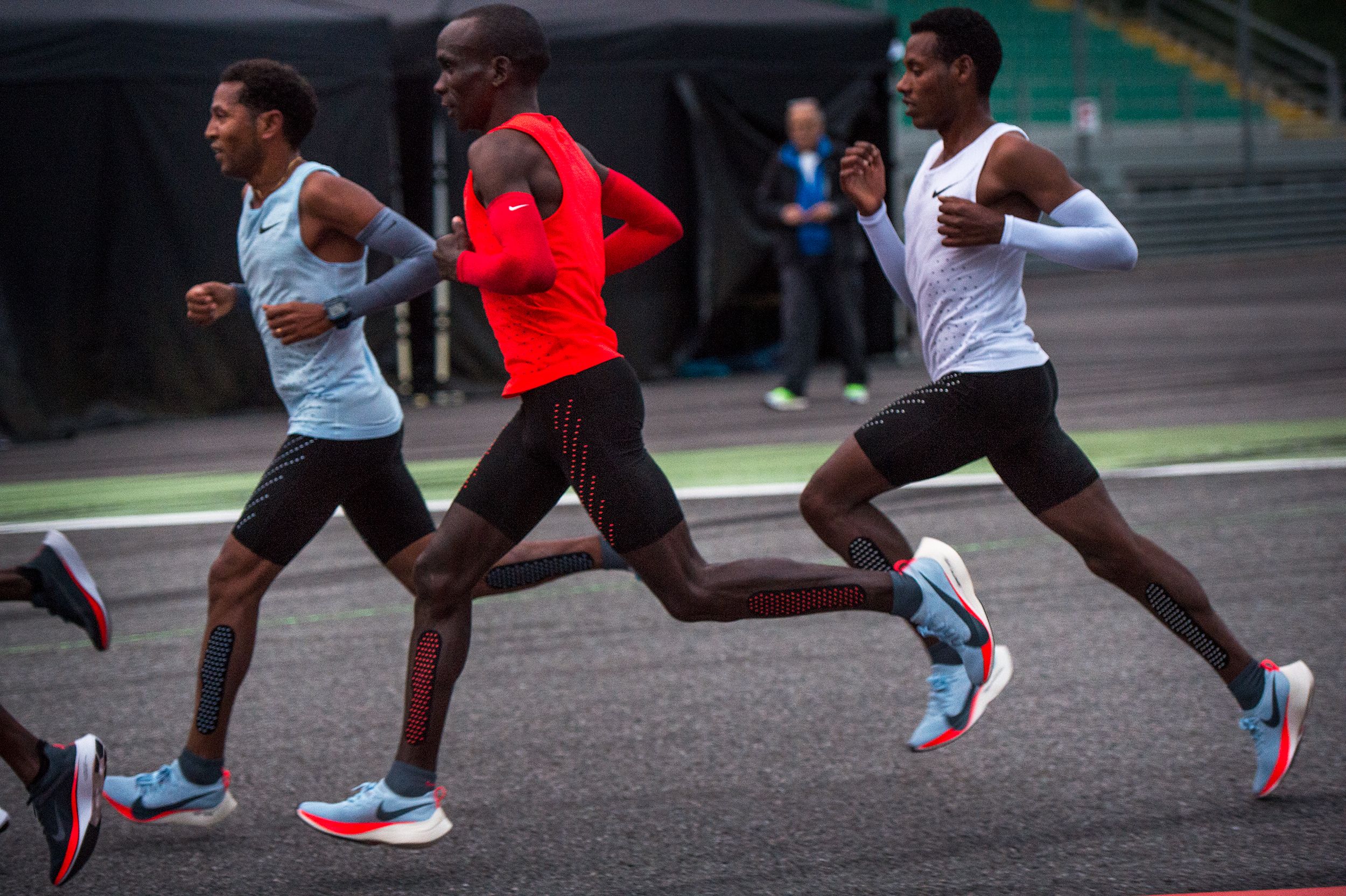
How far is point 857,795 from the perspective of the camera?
4.09 m

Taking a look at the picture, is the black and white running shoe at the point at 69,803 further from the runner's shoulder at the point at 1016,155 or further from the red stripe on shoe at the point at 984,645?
the runner's shoulder at the point at 1016,155

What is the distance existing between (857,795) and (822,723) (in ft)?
2.07

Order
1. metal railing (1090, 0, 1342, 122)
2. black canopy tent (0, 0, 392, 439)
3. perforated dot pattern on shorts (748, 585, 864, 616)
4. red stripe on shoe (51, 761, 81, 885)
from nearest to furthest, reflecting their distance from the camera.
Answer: red stripe on shoe (51, 761, 81, 885) → perforated dot pattern on shorts (748, 585, 864, 616) → black canopy tent (0, 0, 392, 439) → metal railing (1090, 0, 1342, 122)

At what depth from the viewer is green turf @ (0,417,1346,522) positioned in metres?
8.96

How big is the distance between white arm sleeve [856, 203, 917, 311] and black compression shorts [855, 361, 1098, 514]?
0.35 meters

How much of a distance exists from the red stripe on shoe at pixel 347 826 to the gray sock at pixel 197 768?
0.45m

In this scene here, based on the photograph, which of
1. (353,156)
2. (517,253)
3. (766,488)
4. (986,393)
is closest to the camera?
(517,253)

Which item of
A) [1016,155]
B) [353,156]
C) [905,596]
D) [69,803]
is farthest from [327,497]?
[353,156]

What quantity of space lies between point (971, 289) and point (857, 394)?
7999mm

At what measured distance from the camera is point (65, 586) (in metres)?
3.89

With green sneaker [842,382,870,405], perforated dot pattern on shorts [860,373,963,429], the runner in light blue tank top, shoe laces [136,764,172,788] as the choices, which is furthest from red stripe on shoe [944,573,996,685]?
green sneaker [842,382,870,405]

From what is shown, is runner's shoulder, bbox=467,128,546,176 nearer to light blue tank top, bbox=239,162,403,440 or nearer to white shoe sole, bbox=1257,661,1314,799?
light blue tank top, bbox=239,162,403,440

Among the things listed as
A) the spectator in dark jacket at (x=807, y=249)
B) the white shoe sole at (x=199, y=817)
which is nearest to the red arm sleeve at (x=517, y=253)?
the white shoe sole at (x=199, y=817)

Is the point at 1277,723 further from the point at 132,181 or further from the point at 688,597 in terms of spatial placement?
the point at 132,181
